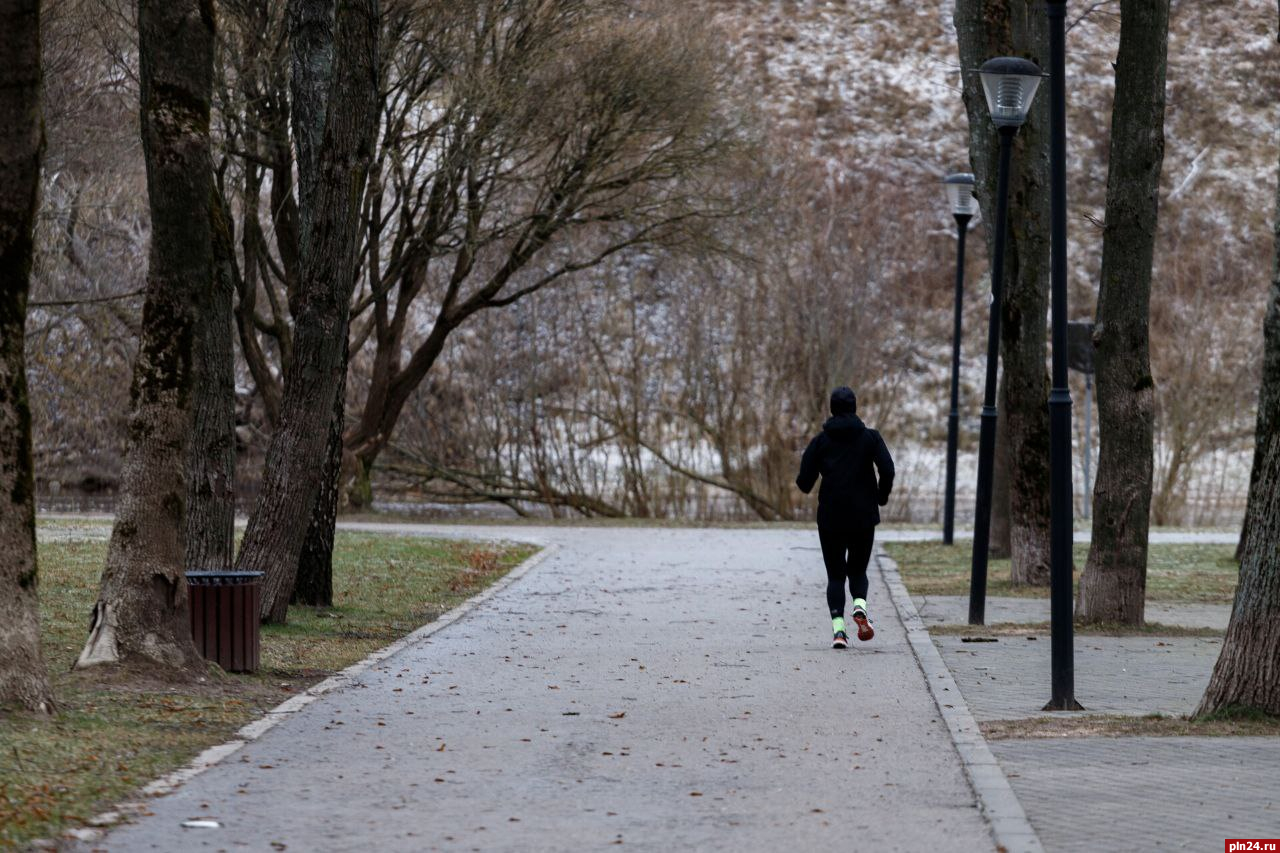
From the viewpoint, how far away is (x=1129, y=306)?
520 inches

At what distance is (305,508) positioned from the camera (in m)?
13.1

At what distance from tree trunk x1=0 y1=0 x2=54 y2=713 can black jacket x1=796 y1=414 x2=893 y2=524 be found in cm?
567

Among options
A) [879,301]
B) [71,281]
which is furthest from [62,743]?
[879,301]

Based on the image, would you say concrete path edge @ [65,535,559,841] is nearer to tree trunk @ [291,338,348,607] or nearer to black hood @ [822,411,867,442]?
tree trunk @ [291,338,348,607]

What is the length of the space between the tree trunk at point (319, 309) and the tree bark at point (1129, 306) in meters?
5.37

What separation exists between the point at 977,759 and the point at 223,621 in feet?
15.8

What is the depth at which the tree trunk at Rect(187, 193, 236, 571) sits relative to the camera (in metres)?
12.8

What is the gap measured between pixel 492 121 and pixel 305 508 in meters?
12.3

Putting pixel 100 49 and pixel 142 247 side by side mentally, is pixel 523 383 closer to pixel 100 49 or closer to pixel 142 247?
pixel 142 247

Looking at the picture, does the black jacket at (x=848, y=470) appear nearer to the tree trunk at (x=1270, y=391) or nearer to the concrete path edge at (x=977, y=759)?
the concrete path edge at (x=977, y=759)

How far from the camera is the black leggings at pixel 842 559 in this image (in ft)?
40.9

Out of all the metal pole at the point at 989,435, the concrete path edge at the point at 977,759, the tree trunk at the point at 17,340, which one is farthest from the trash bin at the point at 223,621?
the metal pole at the point at 989,435

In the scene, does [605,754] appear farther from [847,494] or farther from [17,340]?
[847,494]

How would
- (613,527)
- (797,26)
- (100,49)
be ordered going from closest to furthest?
(100,49) < (613,527) < (797,26)
